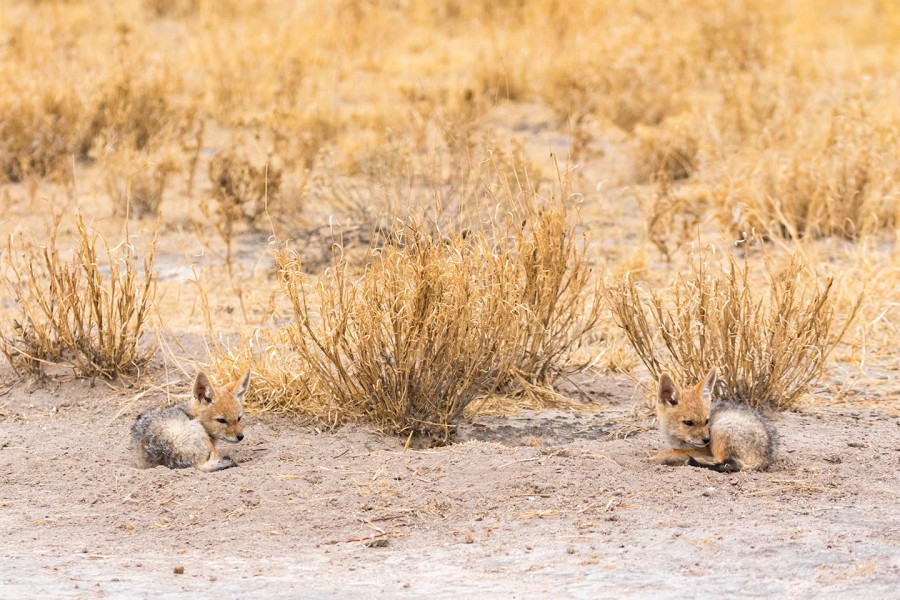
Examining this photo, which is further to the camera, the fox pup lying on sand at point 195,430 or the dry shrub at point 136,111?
the dry shrub at point 136,111

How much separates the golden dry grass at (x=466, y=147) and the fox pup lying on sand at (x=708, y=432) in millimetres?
854

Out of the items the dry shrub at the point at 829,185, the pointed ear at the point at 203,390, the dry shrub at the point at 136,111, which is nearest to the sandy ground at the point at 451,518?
the pointed ear at the point at 203,390

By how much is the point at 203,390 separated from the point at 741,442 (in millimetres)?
2566

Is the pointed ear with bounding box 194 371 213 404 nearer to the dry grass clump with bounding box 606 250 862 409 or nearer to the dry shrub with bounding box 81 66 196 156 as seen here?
the dry grass clump with bounding box 606 250 862 409

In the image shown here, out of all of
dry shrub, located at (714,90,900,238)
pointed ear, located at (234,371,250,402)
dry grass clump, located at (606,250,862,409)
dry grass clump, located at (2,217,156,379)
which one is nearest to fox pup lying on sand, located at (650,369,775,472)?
dry grass clump, located at (606,250,862,409)

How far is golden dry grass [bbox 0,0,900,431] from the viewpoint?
7.95m

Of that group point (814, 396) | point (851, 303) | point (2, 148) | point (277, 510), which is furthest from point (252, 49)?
point (277, 510)

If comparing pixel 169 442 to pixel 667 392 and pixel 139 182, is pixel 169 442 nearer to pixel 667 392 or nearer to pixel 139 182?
pixel 667 392

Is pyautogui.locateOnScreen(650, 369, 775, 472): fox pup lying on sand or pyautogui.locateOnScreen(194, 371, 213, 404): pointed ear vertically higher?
pyautogui.locateOnScreen(194, 371, 213, 404): pointed ear

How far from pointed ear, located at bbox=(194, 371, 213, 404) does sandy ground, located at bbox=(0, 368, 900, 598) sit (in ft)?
1.02

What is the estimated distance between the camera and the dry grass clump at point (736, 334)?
7051 millimetres

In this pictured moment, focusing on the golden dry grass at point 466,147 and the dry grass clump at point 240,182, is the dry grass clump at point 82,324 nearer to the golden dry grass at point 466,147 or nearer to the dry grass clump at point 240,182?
the golden dry grass at point 466,147

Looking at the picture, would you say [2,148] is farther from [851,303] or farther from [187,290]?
[851,303]

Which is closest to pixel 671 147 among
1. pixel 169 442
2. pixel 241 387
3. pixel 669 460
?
pixel 669 460
